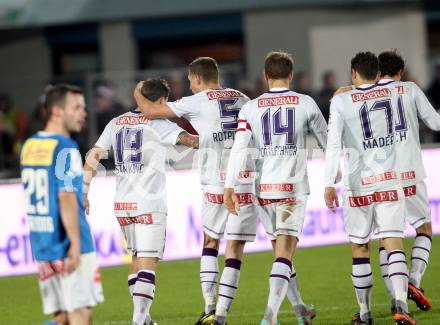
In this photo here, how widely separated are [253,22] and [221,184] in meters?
14.6

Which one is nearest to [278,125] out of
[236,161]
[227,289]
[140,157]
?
[236,161]

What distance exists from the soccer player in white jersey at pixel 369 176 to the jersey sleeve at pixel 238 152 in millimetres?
690

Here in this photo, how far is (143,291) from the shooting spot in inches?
374

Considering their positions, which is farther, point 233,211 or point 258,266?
point 258,266

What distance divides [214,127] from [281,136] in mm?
960

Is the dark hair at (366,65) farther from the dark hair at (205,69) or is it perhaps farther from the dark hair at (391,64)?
the dark hair at (205,69)

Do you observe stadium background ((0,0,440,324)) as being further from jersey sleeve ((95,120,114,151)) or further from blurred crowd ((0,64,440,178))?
jersey sleeve ((95,120,114,151))

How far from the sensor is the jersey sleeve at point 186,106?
10227 mm

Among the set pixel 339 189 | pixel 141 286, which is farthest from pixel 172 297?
pixel 339 189

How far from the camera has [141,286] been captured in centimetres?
952

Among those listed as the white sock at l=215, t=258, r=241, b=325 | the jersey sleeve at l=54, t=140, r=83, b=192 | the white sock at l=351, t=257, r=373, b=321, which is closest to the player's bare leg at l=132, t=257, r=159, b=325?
the white sock at l=215, t=258, r=241, b=325

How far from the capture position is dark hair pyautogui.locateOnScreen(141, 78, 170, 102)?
32.6 ft

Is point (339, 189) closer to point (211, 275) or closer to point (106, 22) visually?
point (211, 275)

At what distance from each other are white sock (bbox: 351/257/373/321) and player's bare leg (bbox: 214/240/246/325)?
102 cm
